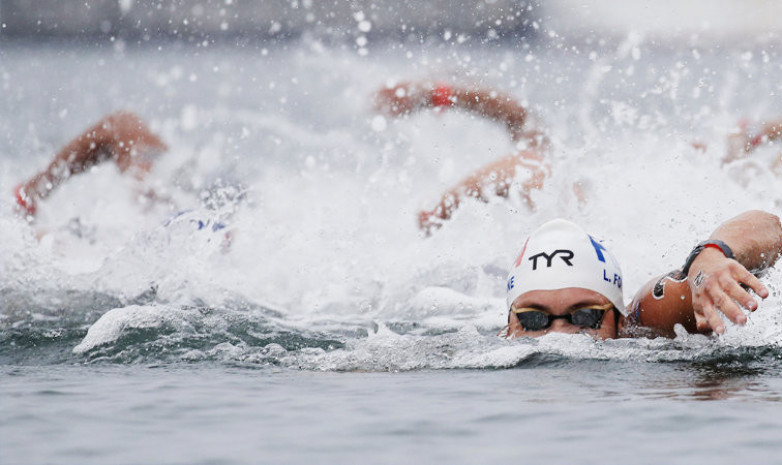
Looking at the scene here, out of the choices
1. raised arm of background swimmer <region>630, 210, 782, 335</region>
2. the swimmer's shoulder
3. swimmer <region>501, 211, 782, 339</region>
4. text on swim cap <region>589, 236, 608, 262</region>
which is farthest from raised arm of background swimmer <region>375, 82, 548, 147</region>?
raised arm of background swimmer <region>630, 210, 782, 335</region>

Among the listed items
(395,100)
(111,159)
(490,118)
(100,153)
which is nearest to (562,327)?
(490,118)

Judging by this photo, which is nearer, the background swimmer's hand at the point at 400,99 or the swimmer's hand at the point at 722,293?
the swimmer's hand at the point at 722,293

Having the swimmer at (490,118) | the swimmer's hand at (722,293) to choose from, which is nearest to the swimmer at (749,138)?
the swimmer at (490,118)

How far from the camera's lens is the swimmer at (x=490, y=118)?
7094 millimetres

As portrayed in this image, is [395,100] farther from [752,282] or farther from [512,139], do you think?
[752,282]

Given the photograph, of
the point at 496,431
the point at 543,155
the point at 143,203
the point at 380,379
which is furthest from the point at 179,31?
the point at 496,431

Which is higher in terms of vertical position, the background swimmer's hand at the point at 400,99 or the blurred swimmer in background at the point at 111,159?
the background swimmer's hand at the point at 400,99

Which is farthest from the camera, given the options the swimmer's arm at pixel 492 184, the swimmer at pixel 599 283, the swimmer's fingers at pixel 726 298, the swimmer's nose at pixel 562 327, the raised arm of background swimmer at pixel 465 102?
the raised arm of background swimmer at pixel 465 102

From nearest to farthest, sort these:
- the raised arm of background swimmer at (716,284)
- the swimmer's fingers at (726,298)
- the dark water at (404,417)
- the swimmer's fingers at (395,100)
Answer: the dark water at (404,417) → the swimmer's fingers at (726,298) → the raised arm of background swimmer at (716,284) → the swimmer's fingers at (395,100)

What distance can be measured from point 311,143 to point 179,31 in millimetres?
3104

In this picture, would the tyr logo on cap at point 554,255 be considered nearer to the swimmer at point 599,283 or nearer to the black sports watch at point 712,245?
the swimmer at point 599,283

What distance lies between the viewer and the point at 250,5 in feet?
34.0

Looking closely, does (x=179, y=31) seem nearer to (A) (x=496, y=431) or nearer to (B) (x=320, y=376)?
(B) (x=320, y=376)

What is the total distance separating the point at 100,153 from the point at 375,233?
274 cm
